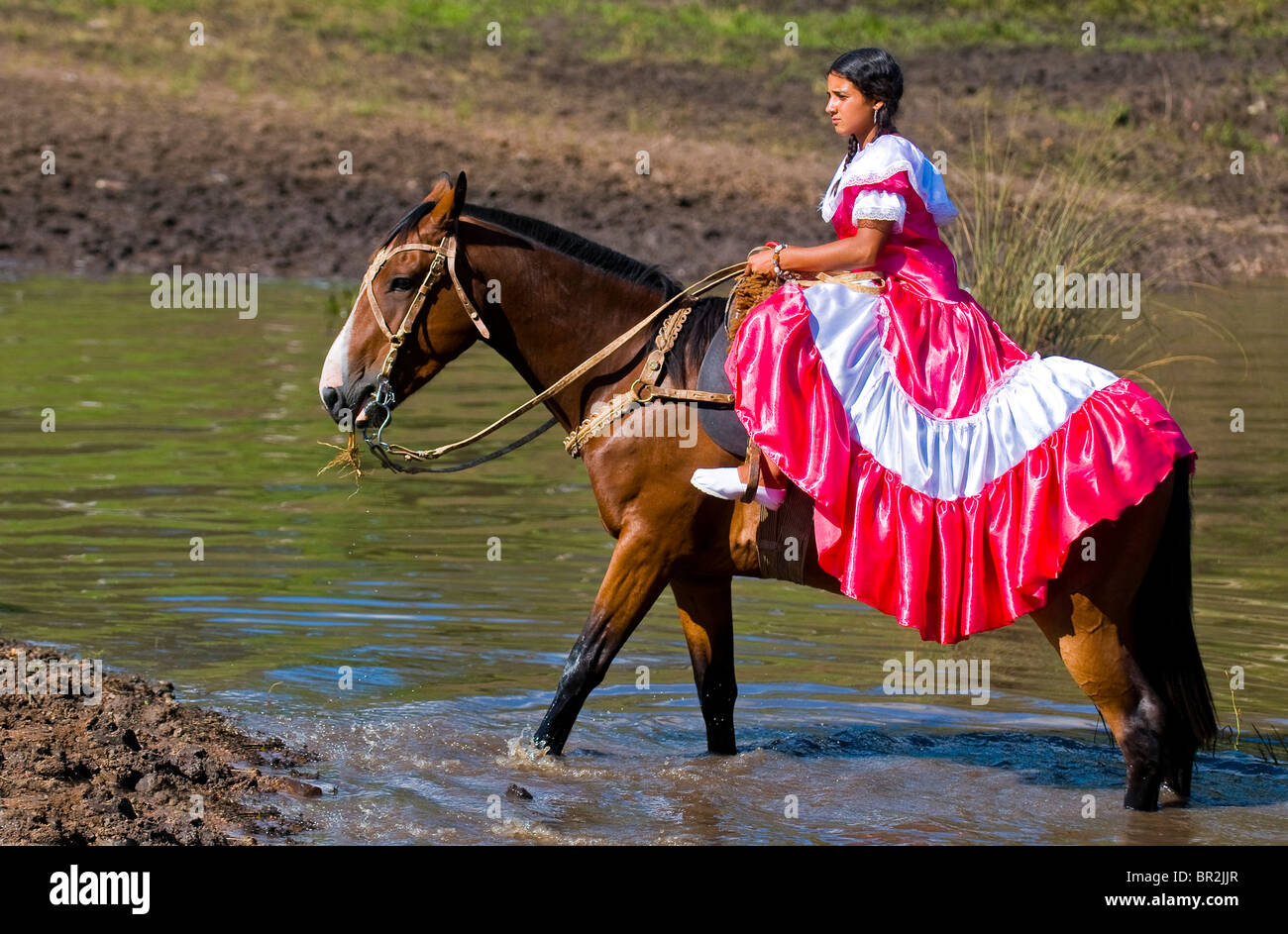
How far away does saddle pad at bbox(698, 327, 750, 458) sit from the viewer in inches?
213

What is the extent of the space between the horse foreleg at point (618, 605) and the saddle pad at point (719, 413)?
14.9 inches

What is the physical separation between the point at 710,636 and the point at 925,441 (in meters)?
1.16

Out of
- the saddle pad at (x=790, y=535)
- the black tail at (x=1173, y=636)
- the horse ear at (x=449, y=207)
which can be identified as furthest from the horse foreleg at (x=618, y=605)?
the black tail at (x=1173, y=636)

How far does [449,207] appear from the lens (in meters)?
5.43

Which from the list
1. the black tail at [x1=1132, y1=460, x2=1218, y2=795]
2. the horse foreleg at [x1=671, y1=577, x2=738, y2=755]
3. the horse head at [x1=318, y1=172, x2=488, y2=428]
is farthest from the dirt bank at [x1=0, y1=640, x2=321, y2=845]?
the black tail at [x1=1132, y1=460, x2=1218, y2=795]

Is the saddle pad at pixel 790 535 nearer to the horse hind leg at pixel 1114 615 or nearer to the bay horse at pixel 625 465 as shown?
the bay horse at pixel 625 465

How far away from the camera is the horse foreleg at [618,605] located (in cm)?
545

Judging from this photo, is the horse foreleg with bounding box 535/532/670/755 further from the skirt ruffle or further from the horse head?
the horse head

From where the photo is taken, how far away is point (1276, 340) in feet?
48.6

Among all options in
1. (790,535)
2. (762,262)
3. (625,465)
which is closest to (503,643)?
(625,465)

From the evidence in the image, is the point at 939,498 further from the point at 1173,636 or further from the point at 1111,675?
the point at 1173,636
